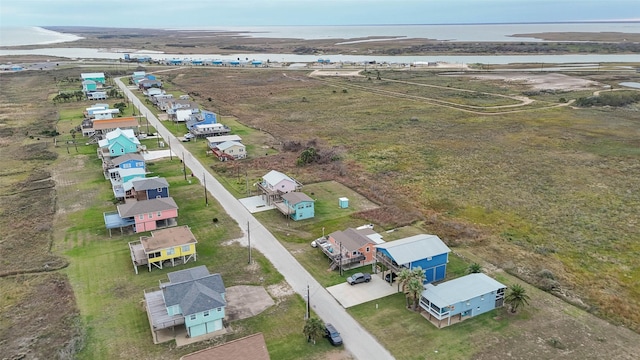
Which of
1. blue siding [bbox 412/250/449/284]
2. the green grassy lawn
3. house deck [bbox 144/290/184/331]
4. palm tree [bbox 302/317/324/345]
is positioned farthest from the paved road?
house deck [bbox 144/290/184/331]

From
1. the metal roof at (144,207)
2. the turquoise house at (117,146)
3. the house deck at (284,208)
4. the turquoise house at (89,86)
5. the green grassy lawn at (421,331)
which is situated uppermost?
the turquoise house at (89,86)

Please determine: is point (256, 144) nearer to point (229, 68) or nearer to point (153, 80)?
point (153, 80)

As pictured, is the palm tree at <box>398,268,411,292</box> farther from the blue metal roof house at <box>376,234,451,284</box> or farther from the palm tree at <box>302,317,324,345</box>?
the palm tree at <box>302,317,324,345</box>

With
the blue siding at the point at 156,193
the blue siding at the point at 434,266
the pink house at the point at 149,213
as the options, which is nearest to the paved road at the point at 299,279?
the blue siding at the point at 156,193

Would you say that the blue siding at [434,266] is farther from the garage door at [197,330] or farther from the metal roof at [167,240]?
the metal roof at [167,240]

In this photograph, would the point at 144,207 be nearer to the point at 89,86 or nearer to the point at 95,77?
the point at 89,86
